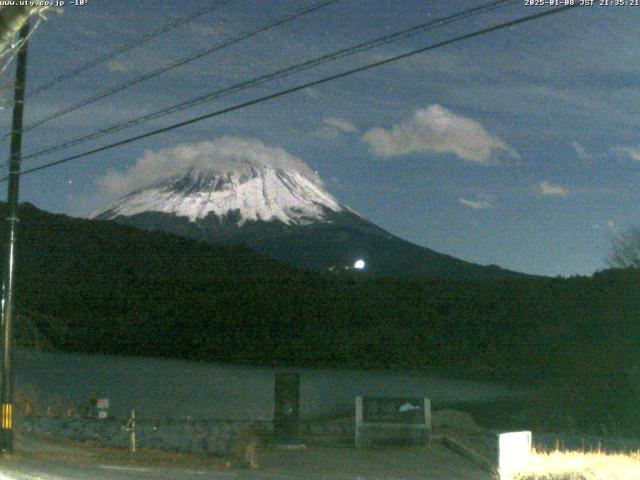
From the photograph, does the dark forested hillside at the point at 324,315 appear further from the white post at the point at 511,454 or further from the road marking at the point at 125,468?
the white post at the point at 511,454

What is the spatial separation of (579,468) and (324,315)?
51920 mm

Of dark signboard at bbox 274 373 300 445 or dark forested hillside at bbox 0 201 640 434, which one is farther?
dark forested hillside at bbox 0 201 640 434

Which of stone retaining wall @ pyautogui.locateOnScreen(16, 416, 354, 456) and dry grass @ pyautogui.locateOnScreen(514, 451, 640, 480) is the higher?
dry grass @ pyautogui.locateOnScreen(514, 451, 640, 480)

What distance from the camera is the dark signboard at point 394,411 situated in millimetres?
20172

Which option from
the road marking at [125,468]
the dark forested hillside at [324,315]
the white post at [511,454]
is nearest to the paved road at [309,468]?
the road marking at [125,468]

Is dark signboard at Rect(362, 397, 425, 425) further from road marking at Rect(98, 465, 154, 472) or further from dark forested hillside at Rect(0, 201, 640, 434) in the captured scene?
dark forested hillside at Rect(0, 201, 640, 434)

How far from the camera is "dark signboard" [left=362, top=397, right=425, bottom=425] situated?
794 inches

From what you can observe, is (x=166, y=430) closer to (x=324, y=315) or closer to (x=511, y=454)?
(x=511, y=454)

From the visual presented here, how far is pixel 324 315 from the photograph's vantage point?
209 ft

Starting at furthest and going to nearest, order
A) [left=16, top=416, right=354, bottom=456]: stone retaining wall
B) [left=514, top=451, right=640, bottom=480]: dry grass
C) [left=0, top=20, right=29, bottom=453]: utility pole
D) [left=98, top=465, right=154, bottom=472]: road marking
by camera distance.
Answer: [left=16, top=416, right=354, bottom=456]: stone retaining wall → [left=0, top=20, right=29, bottom=453]: utility pole → [left=98, top=465, right=154, bottom=472]: road marking → [left=514, top=451, right=640, bottom=480]: dry grass

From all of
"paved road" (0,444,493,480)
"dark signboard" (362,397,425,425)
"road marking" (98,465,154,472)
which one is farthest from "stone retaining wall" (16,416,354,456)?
"road marking" (98,465,154,472)

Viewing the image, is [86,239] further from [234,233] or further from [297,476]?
[234,233]

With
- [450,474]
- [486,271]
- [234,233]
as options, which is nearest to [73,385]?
[450,474]

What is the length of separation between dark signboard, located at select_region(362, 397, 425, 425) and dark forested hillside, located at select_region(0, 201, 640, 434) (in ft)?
96.8
